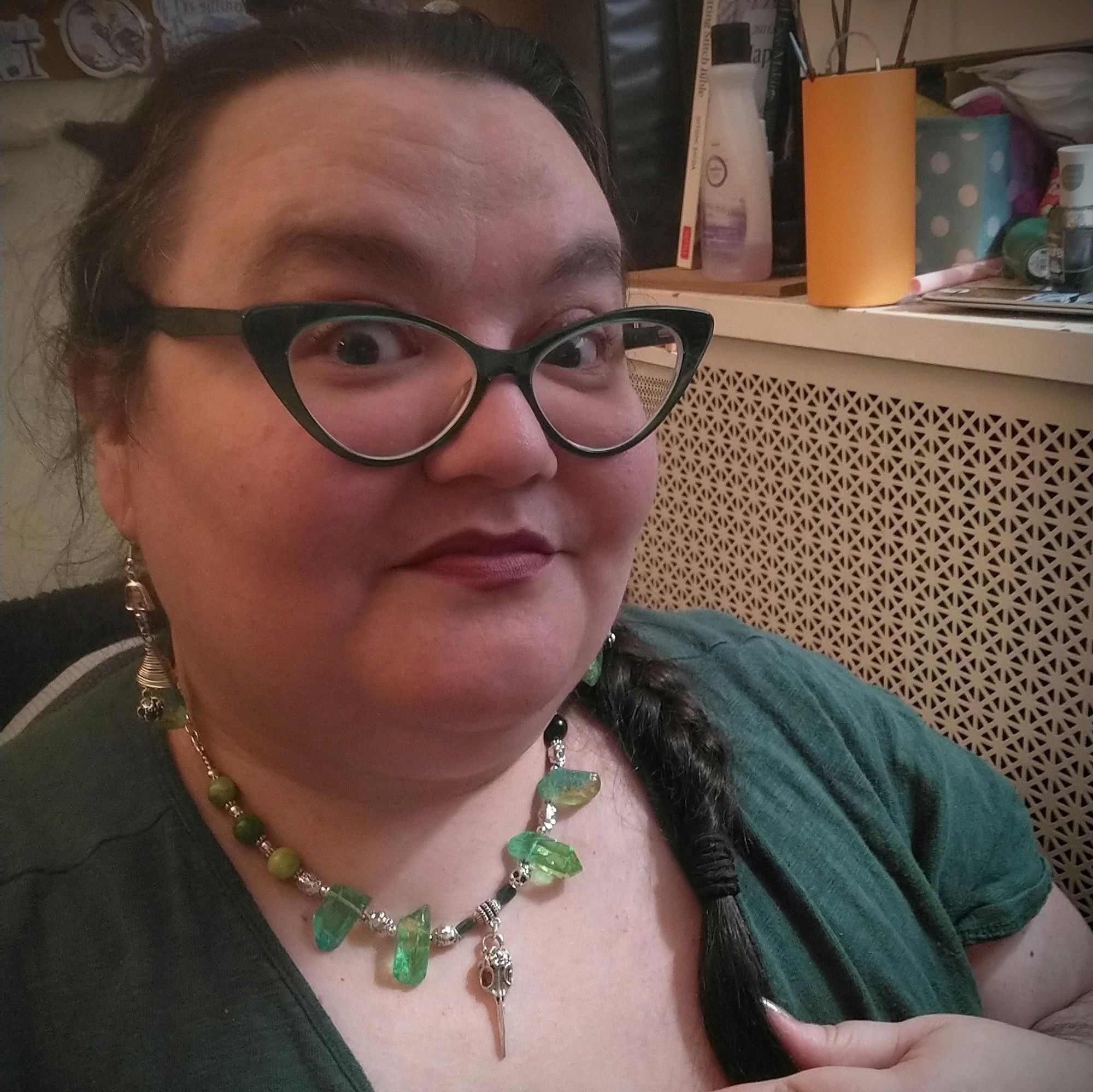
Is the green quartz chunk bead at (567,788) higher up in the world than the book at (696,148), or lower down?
lower down

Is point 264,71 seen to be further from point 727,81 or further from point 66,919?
point 727,81

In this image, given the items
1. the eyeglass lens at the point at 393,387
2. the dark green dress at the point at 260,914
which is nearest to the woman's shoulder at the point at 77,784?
the dark green dress at the point at 260,914

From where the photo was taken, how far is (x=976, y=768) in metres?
0.91

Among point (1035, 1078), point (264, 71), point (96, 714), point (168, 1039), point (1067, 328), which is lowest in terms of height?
point (1035, 1078)

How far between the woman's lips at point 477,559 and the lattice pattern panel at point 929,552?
0.64 m

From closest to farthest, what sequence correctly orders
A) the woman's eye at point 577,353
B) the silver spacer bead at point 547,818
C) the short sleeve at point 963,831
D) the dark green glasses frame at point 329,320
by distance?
the dark green glasses frame at point 329,320, the woman's eye at point 577,353, the silver spacer bead at point 547,818, the short sleeve at point 963,831

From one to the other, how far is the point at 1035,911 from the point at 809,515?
50 cm

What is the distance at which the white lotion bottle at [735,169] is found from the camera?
1162mm

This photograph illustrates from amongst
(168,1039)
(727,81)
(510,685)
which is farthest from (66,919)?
(727,81)

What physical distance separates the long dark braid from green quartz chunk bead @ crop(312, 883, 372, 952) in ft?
0.83

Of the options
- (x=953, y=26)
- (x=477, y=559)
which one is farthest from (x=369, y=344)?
(x=953, y=26)

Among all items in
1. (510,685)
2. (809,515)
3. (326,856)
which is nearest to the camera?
(510,685)

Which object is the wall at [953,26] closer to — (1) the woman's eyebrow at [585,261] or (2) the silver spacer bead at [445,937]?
(1) the woman's eyebrow at [585,261]

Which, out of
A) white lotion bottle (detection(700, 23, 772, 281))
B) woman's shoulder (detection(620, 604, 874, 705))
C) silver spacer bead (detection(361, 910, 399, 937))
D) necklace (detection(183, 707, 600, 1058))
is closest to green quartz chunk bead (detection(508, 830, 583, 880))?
necklace (detection(183, 707, 600, 1058))
